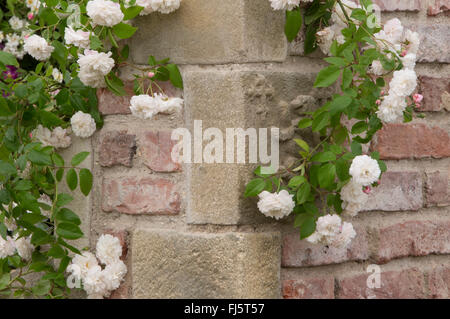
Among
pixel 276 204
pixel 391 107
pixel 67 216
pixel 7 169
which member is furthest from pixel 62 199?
pixel 391 107

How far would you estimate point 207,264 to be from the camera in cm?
142

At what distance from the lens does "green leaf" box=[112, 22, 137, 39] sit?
1465mm

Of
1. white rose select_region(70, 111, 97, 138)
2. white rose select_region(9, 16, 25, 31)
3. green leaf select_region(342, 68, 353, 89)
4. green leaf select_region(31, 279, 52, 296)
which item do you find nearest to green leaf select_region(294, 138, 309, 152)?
green leaf select_region(342, 68, 353, 89)

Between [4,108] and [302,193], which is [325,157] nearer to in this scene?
[302,193]

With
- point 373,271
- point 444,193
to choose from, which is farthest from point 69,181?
point 444,193

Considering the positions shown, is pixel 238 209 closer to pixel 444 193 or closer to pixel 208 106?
pixel 208 106

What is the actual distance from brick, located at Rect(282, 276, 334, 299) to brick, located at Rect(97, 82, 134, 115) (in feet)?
1.81

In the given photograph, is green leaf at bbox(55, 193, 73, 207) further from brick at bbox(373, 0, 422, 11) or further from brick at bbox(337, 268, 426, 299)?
brick at bbox(373, 0, 422, 11)

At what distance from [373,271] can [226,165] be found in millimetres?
470

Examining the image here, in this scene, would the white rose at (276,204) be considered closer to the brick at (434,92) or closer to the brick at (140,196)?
the brick at (140,196)

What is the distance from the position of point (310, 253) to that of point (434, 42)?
2.05 feet

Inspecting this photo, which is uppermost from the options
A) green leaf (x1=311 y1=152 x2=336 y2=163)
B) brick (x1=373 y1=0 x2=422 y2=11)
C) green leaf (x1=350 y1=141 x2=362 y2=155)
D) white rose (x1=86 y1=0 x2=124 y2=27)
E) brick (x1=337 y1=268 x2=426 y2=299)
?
brick (x1=373 y1=0 x2=422 y2=11)

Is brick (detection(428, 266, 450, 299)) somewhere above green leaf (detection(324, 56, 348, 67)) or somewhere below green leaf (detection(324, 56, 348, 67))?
below

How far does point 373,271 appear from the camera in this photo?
158 centimetres
